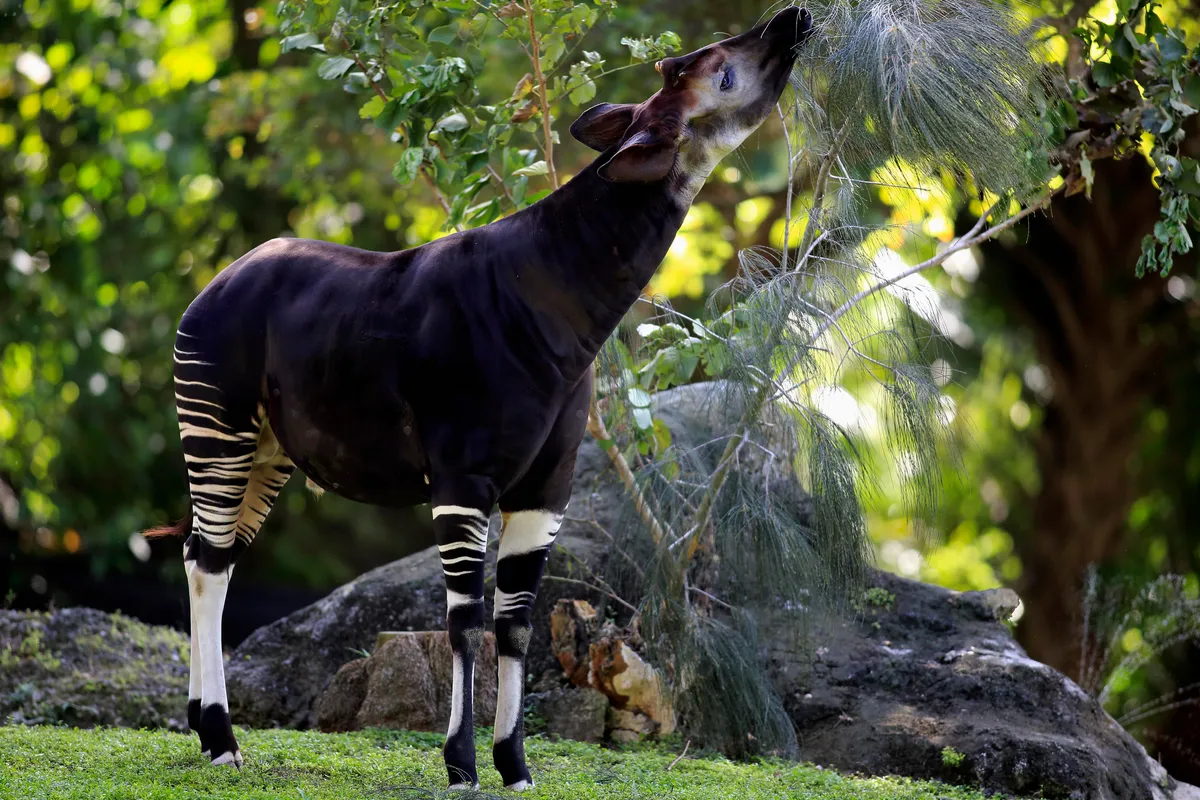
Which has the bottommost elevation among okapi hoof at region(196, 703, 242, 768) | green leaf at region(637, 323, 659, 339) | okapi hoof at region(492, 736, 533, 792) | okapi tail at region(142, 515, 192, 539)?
okapi hoof at region(492, 736, 533, 792)

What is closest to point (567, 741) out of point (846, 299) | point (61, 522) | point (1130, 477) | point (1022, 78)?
point (846, 299)

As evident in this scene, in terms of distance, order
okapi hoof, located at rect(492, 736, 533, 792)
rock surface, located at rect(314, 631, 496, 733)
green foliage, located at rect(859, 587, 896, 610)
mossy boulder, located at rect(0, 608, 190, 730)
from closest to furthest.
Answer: okapi hoof, located at rect(492, 736, 533, 792), rock surface, located at rect(314, 631, 496, 733), mossy boulder, located at rect(0, 608, 190, 730), green foliage, located at rect(859, 587, 896, 610)

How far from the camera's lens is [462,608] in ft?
13.5

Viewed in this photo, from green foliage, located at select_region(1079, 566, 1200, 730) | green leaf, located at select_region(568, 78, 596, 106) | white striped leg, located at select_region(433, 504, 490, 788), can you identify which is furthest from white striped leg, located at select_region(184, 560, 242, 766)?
green foliage, located at select_region(1079, 566, 1200, 730)

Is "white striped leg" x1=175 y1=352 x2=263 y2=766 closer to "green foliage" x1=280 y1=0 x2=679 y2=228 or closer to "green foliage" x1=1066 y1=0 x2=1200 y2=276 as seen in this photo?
"green foliage" x1=280 y1=0 x2=679 y2=228

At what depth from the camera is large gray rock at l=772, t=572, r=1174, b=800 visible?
5.17 meters

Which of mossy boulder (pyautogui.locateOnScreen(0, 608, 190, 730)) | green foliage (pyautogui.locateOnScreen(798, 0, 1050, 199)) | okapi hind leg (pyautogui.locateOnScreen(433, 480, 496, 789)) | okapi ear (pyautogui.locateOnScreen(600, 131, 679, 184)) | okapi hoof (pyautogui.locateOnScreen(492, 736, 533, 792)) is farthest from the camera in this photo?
mossy boulder (pyautogui.locateOnScreen(0, 608, 190, 730))

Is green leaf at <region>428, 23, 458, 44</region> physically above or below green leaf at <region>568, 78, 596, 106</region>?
above

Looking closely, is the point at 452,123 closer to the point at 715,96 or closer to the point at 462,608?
the point at 715,96

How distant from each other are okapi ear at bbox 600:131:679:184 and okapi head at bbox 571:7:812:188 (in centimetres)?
3

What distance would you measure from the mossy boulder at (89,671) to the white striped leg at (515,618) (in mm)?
2817

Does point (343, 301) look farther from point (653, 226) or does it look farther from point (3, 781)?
point (3, 781)

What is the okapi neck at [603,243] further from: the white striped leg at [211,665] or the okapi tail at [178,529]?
the okapi tail at [178,529]

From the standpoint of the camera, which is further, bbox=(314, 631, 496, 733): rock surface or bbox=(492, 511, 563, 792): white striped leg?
bbox=(314, 631, 496, 733): rock surface
